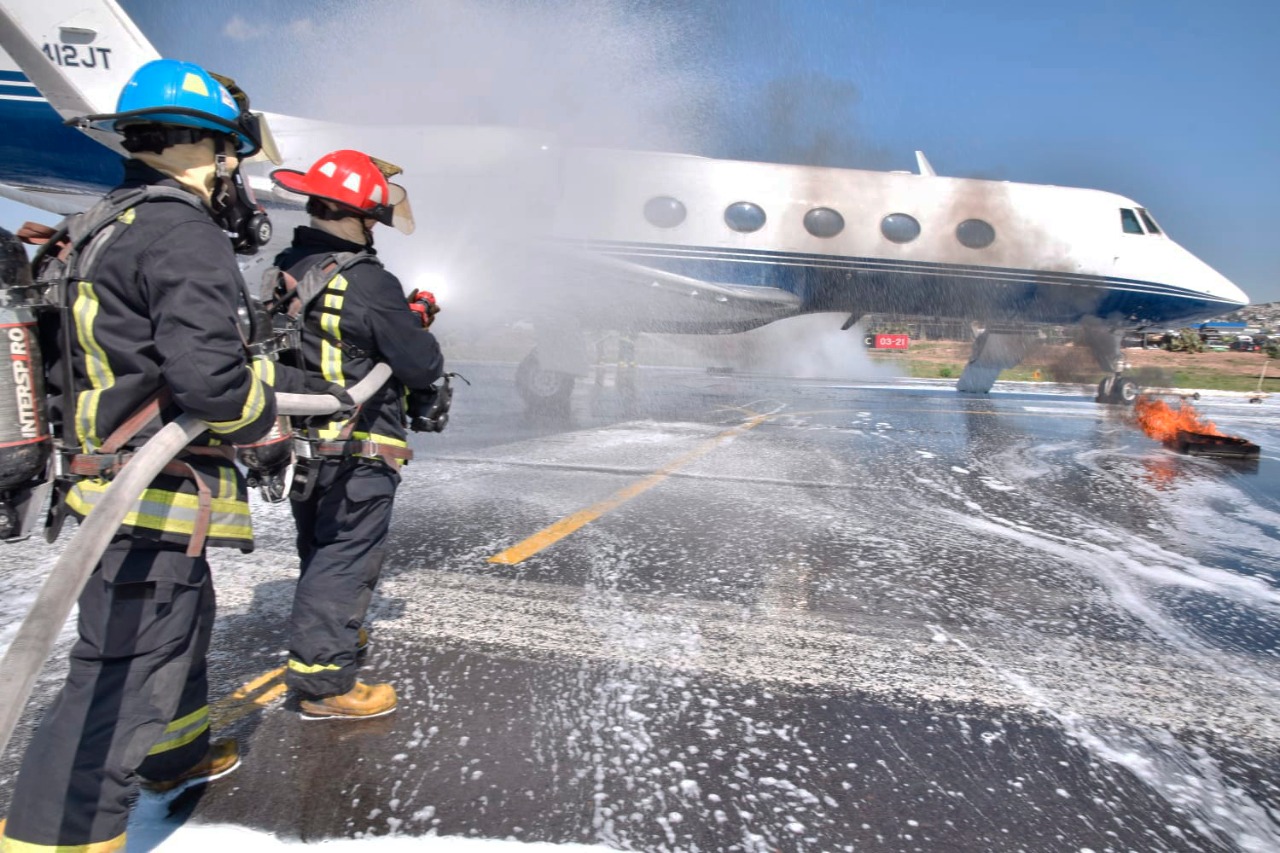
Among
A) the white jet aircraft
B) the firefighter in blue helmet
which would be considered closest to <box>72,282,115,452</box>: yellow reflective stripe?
the firefighter in blue helmet

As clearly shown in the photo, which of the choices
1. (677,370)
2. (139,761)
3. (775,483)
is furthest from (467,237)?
(677,370)

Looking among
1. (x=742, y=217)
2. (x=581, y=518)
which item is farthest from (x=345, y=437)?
(x=742, y=217)

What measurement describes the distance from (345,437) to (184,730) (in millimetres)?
971

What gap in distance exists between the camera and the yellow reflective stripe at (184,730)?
192cm

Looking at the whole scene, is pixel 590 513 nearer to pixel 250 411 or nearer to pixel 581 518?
pixel 581 518

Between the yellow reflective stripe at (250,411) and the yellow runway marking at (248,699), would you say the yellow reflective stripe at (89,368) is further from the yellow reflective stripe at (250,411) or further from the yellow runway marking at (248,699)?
the yellow runway marking at (248,699)

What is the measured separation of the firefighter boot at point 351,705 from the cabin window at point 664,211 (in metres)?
10.4

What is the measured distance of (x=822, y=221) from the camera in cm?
1223

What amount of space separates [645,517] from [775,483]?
1.68m

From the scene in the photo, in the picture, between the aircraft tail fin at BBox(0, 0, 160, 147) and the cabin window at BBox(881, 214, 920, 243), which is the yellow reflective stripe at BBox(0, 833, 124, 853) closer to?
the aircraft tail fin at BBox(0, 0, 160, 147)

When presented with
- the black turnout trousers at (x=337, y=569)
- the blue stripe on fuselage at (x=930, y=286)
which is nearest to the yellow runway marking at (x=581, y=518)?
the black turnout trousers at (x=337, y=569)

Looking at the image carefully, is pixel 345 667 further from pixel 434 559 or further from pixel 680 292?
pixel 680 292

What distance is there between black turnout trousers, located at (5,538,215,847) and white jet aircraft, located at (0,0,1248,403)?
316 inches

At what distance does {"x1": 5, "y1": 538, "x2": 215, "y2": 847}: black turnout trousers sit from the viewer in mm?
1597
